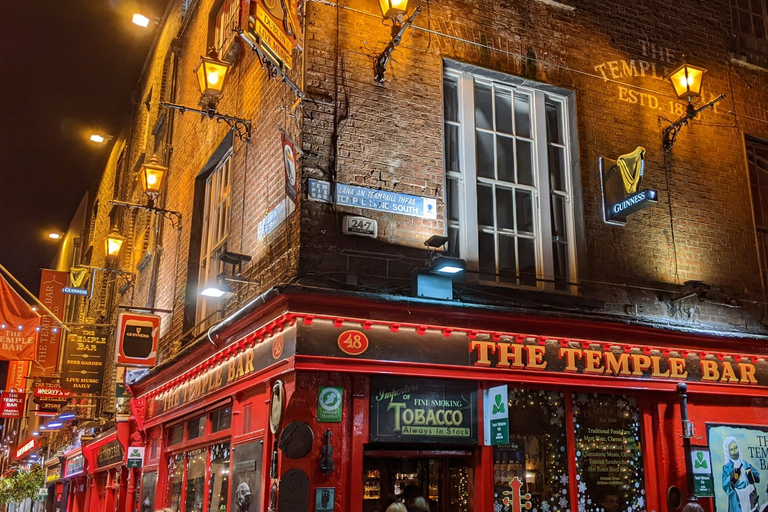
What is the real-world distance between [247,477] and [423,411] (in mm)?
2258

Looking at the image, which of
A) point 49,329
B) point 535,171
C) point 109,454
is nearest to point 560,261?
point 535,171

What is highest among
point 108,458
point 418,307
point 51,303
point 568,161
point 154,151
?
point 154,151

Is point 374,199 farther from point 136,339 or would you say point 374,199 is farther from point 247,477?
point 136,339

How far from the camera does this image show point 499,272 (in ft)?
31.0

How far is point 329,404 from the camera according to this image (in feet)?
25.2

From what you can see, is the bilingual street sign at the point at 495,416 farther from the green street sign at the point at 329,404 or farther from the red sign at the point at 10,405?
the red sign at the point at 10,405

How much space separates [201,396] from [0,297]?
5297mm

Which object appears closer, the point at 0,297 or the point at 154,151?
the point at 0,297

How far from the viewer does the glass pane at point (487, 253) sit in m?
9.48

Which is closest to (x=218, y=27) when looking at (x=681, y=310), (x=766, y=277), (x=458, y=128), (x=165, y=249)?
(x=165, y=249)

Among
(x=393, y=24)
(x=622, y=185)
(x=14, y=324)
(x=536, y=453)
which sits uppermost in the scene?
(x=393, y=24)

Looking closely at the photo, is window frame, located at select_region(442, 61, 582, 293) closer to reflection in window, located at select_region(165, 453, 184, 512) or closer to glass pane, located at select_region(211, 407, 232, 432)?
glass pane, located at select_region(211, 407, 232, 432)

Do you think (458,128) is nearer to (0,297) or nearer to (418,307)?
(418,307)

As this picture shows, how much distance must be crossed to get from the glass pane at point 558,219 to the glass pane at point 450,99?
1.87m
